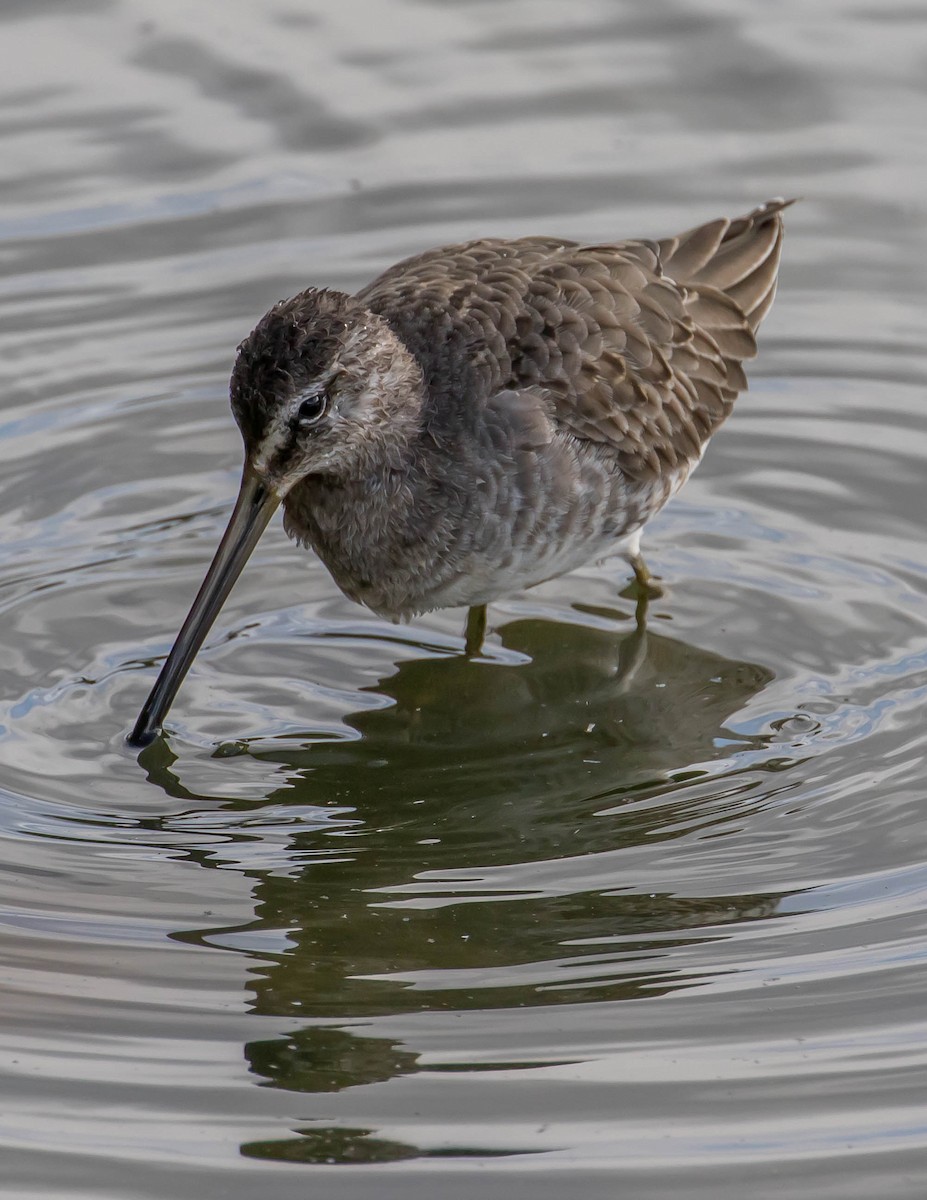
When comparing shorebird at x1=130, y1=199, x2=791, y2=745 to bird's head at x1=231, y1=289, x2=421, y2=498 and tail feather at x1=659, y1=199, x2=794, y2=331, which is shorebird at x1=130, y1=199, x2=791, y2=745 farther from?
tail feather at x1=659, y1=199, x2=794, y2=331

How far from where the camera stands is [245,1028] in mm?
5477

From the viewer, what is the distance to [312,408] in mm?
6520

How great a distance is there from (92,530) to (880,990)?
4.14 m

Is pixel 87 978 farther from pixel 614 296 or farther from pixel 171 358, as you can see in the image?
pixel 171 358

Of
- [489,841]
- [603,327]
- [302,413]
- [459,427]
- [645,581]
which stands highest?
[603,327]

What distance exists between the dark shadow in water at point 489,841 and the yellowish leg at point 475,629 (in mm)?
111

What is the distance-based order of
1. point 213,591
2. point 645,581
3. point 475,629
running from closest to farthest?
point 213,591
point 475,629
point 645,581

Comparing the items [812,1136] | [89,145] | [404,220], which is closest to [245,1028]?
[812,1136]

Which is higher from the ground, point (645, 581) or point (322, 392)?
point (322, 392)

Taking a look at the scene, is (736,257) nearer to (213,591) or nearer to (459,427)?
(459,427)

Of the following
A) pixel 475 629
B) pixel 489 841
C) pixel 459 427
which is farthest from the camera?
pixel 475 629

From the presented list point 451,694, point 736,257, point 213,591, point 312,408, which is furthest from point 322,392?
point 736,257

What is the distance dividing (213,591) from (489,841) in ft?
4.24

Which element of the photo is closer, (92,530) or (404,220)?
(92,530)
